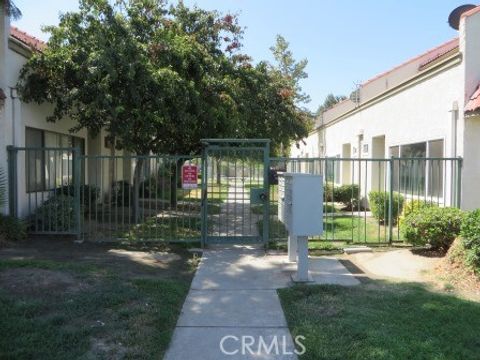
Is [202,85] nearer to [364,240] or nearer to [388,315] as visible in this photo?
[364,240]

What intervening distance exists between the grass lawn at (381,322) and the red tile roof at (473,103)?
4003mm

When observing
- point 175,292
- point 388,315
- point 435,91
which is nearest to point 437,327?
point 388,315

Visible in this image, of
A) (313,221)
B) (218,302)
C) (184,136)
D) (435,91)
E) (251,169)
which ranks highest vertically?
(435,91)

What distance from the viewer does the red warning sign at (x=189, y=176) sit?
32.1 feet

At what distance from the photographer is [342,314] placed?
5.54 meters

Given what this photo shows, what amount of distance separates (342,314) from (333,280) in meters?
1.68

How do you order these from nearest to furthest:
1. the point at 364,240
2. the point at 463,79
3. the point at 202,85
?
the point at 463,79 < the point at 364,240 < the point at 202,85

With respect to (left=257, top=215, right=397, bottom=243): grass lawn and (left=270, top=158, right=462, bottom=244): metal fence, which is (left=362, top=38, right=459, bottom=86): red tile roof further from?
(left=257, top=215, right=397, bottom=243): grass lawn

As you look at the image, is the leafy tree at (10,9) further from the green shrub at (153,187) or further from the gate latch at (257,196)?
the gate latch at (257,196)

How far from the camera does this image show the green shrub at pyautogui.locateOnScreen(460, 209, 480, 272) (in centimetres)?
706

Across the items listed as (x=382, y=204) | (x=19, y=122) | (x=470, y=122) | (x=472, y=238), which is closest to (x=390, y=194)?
(x=470, y=122)

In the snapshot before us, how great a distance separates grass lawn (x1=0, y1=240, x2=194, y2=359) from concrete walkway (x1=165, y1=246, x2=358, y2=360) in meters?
0.21

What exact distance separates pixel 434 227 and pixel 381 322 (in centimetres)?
396

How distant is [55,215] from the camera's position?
10781 millimetres
